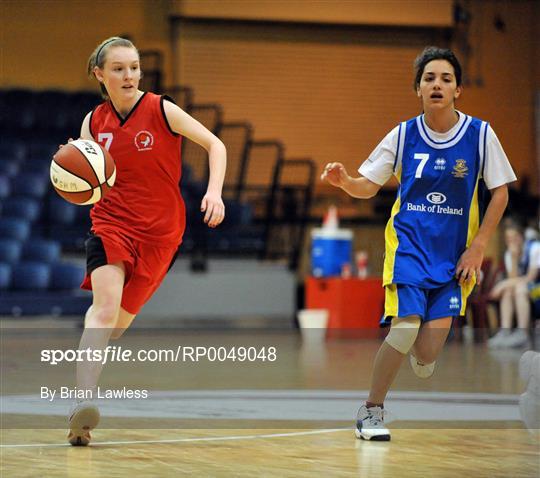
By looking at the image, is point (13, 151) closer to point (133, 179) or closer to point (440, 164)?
point (133, 179)

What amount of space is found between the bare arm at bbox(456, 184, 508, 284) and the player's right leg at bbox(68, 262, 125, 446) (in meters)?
1.35

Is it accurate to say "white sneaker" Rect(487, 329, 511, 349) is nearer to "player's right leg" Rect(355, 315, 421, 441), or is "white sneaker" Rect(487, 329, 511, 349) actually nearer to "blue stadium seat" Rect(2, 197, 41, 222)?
"blue stadium seat" Rect(2, 197, 41, 222)

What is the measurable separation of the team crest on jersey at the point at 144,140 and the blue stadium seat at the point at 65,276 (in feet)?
25.0

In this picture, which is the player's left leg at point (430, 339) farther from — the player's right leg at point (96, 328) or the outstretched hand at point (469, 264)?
the player's right leg at point (96, 328)

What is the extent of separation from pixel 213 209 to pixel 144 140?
2.27ft

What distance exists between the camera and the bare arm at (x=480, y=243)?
452 cm

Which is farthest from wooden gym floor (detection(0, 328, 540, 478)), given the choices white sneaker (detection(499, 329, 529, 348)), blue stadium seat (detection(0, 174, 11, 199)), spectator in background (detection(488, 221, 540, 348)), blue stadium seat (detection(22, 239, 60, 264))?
blue stadium seat (detection(0, 174, 11, 199))

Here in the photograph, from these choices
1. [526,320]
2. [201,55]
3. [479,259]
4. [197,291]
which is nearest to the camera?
[479,259]

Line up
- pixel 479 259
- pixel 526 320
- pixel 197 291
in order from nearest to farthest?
pixel 479 259
pixel 526 320
pixel 197 291

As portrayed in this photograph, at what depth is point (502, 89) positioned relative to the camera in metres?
16.4

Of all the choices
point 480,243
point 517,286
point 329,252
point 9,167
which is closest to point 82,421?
point 480,243

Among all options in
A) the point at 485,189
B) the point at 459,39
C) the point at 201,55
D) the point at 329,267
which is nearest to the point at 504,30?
the point at 459,39

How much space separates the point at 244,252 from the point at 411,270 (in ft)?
30.0

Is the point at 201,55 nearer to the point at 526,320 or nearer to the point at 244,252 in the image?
the point at 244,252
